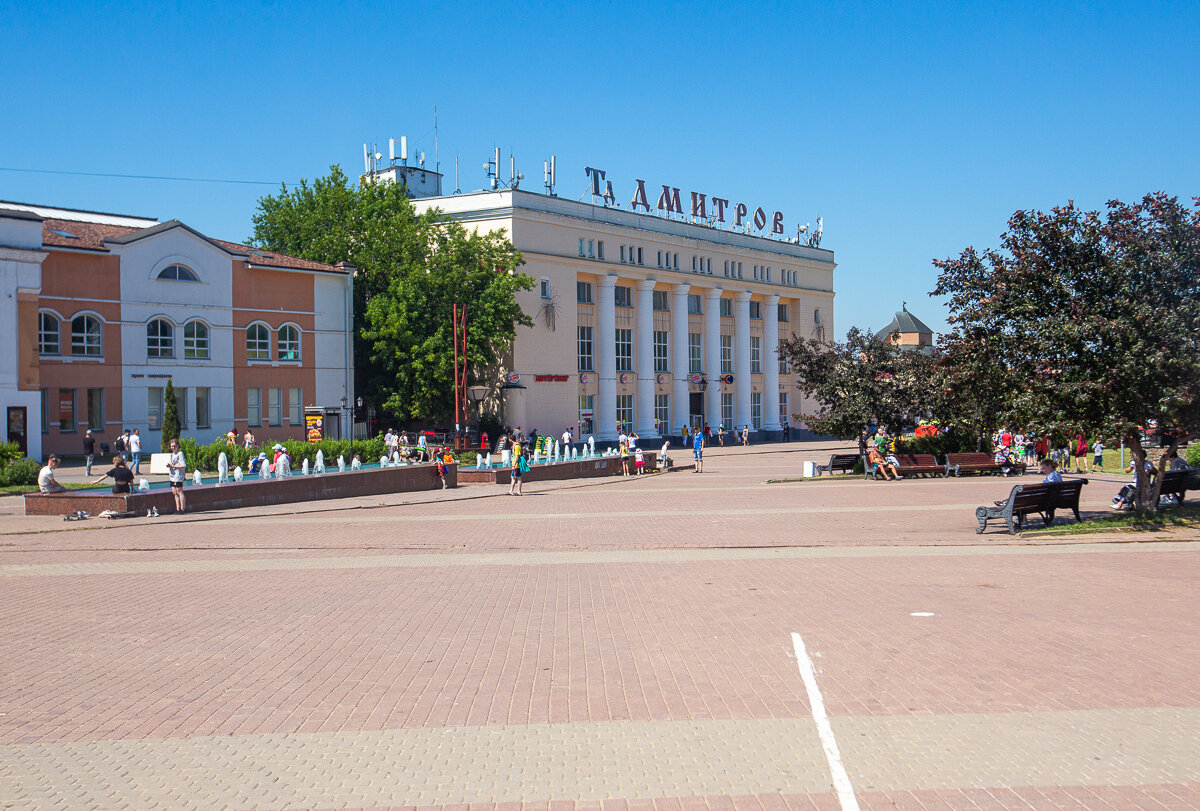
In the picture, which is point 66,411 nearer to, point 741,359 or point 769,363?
point 741,359

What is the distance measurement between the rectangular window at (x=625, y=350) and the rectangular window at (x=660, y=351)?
107 inches

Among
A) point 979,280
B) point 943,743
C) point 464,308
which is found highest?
point 464,308

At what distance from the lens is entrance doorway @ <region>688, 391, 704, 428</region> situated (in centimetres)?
7366

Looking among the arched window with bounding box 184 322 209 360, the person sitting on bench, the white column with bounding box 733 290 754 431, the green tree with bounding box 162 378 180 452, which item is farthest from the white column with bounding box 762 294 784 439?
the green tree with bounding box 162 378 180 452

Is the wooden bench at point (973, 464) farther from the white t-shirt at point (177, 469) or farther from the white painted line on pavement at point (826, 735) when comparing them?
the white painted line on pavement at point (826, 735)

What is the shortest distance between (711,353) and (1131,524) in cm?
5711

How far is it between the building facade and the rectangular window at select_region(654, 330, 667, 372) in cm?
2455

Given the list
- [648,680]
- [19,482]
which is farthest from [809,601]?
[19,482]

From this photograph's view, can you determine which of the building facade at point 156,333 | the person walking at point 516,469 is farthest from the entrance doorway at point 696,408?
the person walking at point 516,469

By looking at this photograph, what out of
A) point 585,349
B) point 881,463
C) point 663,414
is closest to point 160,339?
point 585,349

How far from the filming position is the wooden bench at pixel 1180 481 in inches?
768

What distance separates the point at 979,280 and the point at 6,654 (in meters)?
16.6

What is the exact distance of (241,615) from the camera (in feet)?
→ 34.2

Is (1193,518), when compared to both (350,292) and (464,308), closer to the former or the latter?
(464,308)
